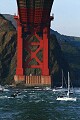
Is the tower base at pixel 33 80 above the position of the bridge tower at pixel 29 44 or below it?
below

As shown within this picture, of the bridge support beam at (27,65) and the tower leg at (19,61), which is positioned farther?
the bridge support beam at (27,65)

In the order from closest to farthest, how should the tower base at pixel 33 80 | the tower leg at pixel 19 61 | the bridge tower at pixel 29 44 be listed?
1. the bridge tower at pixel 29 44
2. the tower leg at pixel 19 61
3. the tower base at pixel 33 80

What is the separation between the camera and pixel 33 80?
11644 cm

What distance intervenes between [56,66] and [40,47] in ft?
125

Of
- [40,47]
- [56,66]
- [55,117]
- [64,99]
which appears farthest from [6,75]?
[55,117]

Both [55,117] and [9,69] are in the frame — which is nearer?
[55,117]

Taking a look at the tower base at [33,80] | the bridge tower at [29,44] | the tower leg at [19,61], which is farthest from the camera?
the tower base at [33,80]

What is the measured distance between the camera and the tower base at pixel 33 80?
362 ft

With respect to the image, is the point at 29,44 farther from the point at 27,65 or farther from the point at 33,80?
the point at 33,80

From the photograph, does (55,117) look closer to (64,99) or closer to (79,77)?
(64,99)

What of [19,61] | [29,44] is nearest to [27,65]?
[19,61]

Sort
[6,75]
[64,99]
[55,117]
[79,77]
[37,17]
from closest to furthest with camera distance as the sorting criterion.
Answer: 1. [55,117]
2. [64,99]
3. [37,17]
4. [6,75]
5. [79,77]

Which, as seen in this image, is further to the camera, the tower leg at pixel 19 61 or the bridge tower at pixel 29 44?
the tower leg at pixel 19 61

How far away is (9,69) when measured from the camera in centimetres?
15300
